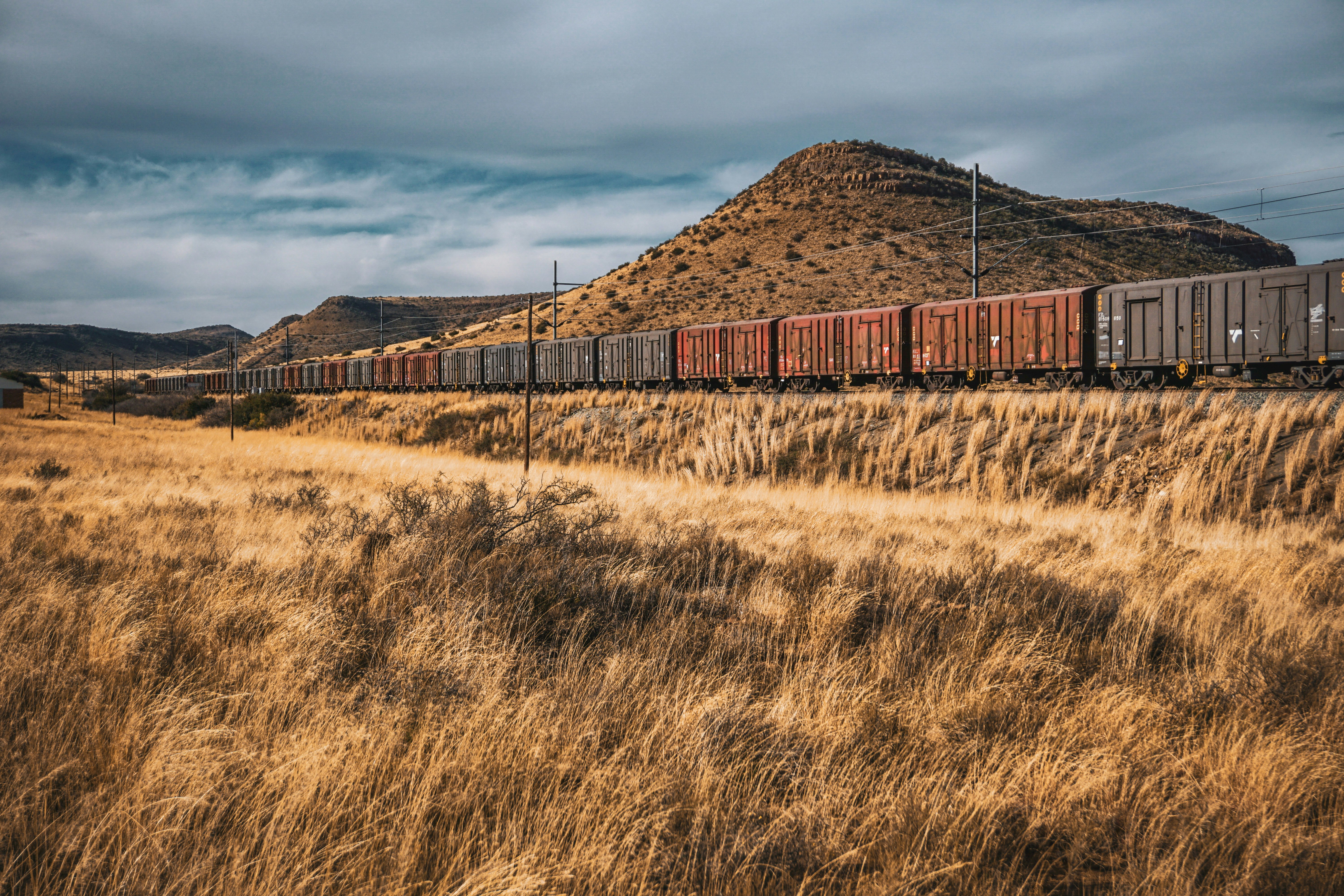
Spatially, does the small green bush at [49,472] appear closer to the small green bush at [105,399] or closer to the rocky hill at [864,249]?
the rocky hill at [864,249]

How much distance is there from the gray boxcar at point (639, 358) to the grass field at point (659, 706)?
1074 inches

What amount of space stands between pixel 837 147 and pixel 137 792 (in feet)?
355

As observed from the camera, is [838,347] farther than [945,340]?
Yes

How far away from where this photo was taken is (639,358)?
39.2m

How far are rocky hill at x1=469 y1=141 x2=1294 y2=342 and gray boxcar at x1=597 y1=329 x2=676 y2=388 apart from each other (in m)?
25.0

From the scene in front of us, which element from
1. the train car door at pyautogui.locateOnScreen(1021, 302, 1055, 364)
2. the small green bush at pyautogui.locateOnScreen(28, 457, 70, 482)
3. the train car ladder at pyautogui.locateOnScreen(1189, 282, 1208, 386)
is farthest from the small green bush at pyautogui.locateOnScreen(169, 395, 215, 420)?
the train car ladder at pyautogui.locateOnScreen(1189, 282, 1208, 386)

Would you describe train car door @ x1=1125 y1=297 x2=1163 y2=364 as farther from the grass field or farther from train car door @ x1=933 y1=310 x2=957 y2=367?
the grass field

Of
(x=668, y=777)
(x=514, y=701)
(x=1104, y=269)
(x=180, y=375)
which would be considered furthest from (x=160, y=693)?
(x=180, y=375)

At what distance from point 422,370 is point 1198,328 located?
49148 mm

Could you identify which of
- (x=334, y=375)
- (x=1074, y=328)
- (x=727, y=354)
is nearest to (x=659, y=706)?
(x=1074, y=328)

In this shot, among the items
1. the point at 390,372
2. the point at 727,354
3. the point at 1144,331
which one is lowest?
the point at 1144,331

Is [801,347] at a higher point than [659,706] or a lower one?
higher

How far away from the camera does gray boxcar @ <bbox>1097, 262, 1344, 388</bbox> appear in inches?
734

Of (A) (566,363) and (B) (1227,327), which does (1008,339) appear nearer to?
(B) (1227,327)
